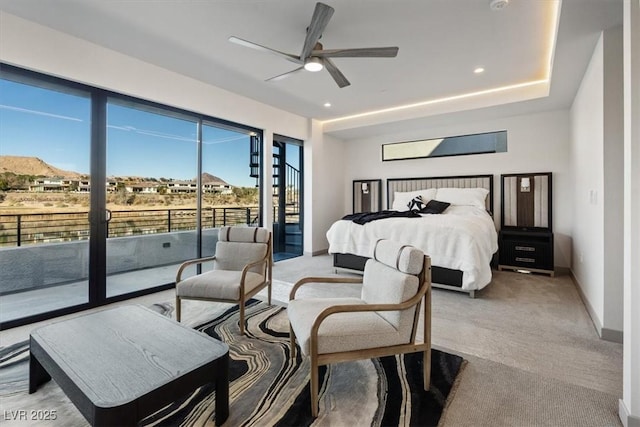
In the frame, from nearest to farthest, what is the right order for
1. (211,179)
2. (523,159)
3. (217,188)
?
(211,179) < (217,188) < (523,159)

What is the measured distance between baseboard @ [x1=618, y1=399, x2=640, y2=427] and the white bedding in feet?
6.08

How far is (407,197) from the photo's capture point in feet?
19.0

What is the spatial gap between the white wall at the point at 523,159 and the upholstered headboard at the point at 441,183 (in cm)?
12

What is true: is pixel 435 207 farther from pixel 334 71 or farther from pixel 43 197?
pixel 43 197

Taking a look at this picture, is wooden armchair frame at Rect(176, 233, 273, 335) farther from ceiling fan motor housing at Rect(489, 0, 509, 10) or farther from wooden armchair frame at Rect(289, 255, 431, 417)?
ceiling fan motor housing at Rect(489, 0, 509, 10)

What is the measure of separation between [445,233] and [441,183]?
244 cm

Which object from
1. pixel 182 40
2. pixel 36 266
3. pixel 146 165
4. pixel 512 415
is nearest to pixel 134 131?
pixel 146 165

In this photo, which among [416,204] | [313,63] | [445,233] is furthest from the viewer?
[416,204]

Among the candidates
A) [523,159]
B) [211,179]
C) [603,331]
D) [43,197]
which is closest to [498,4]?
[603,331]

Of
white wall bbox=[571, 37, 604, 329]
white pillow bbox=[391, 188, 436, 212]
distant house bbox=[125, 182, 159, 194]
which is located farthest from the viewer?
white pillow bbox=[391, 188, 436, 212]

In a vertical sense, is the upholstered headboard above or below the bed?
above

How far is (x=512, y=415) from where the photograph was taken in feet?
5.33

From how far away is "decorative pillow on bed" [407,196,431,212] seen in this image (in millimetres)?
5367

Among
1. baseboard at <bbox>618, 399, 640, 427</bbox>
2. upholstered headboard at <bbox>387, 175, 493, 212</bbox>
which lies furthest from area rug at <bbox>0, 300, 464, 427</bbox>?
upholstered headboard at <bbox>387, 175, 493, 212</bbox>
